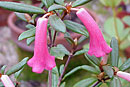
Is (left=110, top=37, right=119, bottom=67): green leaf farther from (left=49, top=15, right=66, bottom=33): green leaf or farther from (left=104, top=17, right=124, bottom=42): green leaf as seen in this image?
(left=104, top=17, right=124, bottom=42): green leaf

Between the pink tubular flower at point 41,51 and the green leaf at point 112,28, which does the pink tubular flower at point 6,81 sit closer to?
the pink tubular flower at point 41,51

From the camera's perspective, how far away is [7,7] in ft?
1.86

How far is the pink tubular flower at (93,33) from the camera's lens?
0.54m

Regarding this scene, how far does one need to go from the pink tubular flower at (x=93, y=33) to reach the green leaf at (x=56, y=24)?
5 centimetres

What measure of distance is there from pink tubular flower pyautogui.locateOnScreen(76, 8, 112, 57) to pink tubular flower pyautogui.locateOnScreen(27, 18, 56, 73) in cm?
9

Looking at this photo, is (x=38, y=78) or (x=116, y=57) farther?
(x=38, y=78)

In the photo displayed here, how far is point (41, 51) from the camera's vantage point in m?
0.53

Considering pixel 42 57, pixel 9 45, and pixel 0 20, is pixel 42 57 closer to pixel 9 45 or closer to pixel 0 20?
pixel 9 45

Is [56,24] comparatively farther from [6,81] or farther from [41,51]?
[6,81]

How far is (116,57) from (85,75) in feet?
3.04

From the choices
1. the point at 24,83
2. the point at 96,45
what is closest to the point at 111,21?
the point at 24,83

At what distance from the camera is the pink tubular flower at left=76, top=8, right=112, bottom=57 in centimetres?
54

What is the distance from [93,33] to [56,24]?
9cm

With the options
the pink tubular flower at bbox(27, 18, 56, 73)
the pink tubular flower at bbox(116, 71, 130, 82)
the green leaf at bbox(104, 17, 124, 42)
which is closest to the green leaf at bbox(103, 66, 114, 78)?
the pink tubular flower at bbox(116, 71, 130, 82)
